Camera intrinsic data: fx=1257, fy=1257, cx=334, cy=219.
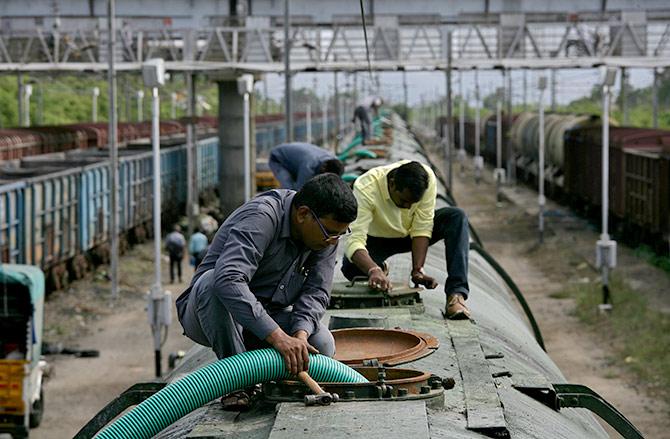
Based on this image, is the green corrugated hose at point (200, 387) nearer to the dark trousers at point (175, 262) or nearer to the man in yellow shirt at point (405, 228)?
the man in yellow shirt at point (405, 228)

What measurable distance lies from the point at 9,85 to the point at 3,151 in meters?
32.7

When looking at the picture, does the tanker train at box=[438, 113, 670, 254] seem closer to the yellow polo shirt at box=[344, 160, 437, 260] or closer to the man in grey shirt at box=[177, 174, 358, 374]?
the yellow polo shirt at box=[344, 160, 437, 260]

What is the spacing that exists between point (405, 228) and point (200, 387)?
348 centimetres

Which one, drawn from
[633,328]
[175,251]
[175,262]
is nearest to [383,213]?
[633,328]

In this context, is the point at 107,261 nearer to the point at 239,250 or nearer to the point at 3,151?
the point at 3,151

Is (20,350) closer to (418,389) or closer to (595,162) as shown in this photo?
(418,389)

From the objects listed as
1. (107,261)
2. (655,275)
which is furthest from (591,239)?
(107,261)

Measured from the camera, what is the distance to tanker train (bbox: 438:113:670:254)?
25.0 metres

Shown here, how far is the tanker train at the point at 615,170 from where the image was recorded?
985 inches

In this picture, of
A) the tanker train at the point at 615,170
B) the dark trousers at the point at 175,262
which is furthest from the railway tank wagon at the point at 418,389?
the tanker train at the point at 615,170

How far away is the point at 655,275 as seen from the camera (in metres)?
23.4

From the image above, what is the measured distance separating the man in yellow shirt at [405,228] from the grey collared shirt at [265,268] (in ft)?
5.72

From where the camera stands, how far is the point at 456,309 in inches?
261

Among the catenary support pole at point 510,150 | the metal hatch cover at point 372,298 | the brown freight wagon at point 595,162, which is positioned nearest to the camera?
the metal hatch cover at point 372,298
